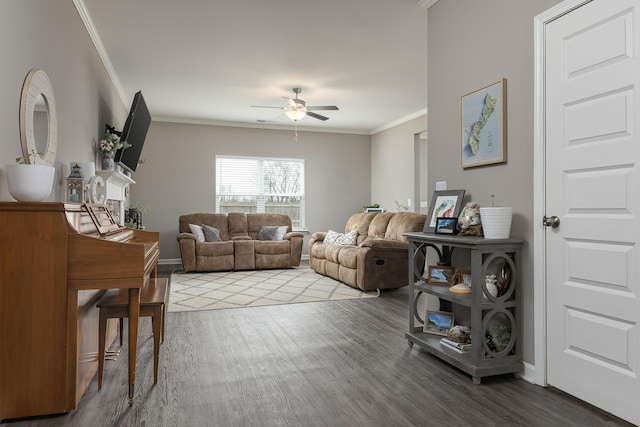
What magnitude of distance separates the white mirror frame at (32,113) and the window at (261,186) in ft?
16.8

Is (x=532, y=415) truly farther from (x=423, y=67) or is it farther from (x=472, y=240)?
(x=423, y=67)

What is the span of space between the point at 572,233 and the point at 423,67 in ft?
10.8

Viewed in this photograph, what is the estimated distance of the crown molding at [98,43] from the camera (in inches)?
136

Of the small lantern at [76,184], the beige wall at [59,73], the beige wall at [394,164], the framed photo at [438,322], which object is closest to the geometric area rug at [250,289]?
the small lantern at [76,184]

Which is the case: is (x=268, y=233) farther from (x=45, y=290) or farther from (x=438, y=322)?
(x=45, y=290)

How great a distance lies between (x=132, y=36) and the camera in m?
4.05

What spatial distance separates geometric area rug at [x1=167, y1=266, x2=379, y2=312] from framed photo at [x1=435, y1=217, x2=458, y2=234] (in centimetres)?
214

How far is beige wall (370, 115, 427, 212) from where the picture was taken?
287 inches

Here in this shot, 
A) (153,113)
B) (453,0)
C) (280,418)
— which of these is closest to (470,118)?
(453,0)

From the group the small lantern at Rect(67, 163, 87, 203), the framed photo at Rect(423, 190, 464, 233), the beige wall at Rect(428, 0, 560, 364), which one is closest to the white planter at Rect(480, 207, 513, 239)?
the beige wall at Rect(428, 0, 560, 364)

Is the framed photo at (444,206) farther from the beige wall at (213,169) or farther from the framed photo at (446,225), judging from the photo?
the beige wall at (213,169)

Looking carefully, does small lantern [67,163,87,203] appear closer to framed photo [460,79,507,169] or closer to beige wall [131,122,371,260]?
framed photo [460,79,507,169]

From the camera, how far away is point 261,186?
27.1 feet

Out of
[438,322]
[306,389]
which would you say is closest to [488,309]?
[438,322]
